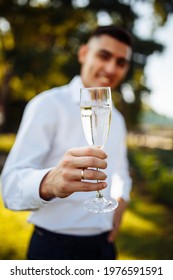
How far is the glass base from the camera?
4.04 ft

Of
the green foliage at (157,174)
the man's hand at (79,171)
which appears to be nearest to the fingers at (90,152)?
the man's hand at (79,171)

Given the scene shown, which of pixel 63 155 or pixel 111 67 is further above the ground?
pixel 111 67

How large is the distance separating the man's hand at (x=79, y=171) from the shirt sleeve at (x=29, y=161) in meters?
0.14

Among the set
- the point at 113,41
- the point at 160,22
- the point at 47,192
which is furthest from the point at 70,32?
the point at 47,192

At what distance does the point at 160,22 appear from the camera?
12266mm

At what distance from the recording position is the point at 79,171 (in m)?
1.12

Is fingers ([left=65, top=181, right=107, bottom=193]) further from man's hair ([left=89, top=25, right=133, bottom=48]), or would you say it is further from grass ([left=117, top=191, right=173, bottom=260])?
grass ([left=117, top=191, right=173, bottom=260])

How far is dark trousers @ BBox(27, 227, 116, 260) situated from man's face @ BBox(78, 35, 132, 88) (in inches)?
34.9

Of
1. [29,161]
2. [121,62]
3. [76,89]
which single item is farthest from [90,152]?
[121,62]

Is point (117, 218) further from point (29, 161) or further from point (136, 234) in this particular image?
point (136, 234)

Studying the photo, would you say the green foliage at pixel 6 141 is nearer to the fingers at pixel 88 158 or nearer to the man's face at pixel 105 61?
the man's face at pixel 105 61

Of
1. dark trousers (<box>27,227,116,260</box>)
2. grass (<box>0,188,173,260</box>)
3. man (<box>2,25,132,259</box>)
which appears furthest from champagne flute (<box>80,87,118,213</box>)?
grass (<box>0,188,173,260</box>)

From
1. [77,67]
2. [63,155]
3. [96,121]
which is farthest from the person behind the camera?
[77,67]

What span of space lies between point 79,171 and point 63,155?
0.50 m
